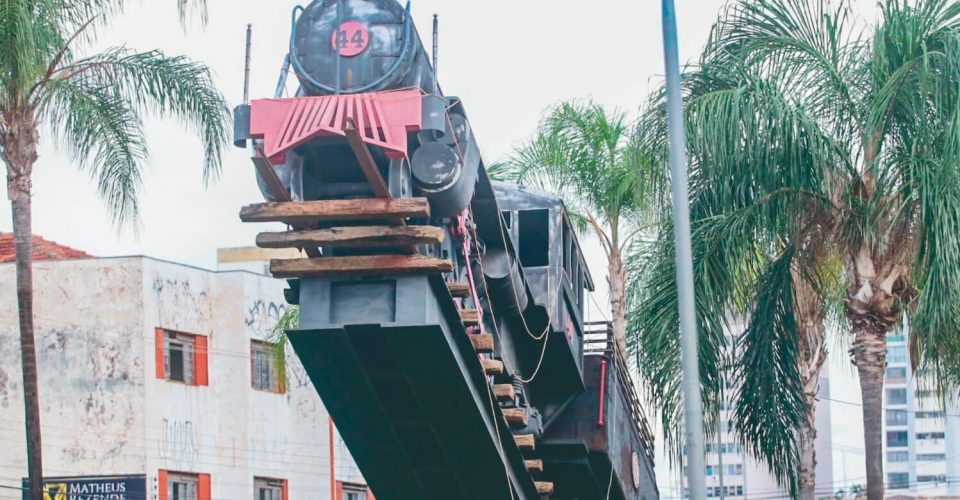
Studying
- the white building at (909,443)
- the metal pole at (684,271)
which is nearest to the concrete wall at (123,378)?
the metal pole at (684,271)

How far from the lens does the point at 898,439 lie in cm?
17062

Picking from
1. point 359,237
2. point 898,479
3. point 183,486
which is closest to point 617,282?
point 183,486

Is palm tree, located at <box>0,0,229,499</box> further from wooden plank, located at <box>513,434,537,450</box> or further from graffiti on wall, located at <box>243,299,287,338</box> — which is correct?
graffiti on wall, located at <box>243,299,287,338</box>

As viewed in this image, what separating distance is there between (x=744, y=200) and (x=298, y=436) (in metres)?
21.3

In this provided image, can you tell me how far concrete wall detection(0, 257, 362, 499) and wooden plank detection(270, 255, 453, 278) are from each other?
2101 centimetres

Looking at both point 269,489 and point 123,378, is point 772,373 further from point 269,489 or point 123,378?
point 269,489

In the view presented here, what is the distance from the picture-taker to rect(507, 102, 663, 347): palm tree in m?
29.0

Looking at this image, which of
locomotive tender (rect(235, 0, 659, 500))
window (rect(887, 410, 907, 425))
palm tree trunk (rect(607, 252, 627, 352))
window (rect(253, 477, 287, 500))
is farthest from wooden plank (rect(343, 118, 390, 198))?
window (rect(887, 410, 907, 425))

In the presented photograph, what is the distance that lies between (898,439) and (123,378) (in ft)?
483

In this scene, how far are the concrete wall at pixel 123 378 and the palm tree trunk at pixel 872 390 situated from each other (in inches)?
745

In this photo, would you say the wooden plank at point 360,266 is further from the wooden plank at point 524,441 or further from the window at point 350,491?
the window at point 350,491

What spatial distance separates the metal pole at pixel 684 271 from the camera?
49.3 ft

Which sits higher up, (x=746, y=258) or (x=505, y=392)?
(x=746, y=258)

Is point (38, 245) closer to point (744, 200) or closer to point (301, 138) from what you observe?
point (744, 200)
